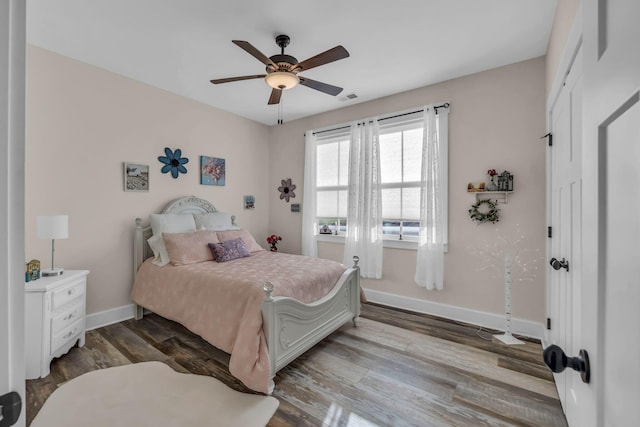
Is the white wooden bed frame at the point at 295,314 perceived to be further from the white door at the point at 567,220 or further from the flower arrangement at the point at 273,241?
the white door at the point at 567,220

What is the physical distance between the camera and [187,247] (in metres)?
3.03

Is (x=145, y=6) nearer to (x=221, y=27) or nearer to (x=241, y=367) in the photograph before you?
(x=221, y=27)

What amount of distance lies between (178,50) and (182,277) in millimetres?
2193

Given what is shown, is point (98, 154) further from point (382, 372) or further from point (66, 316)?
point (382, 372)

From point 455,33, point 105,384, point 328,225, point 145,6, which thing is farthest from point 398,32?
point 105,384

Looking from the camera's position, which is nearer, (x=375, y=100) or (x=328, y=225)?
(x=375, y=100)

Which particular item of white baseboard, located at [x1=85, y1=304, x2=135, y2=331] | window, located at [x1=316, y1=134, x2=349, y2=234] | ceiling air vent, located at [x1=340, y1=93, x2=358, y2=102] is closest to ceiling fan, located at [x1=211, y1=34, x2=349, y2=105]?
ceiling air vent, located at [x1=340, y1=93, x2=358, y2=102]

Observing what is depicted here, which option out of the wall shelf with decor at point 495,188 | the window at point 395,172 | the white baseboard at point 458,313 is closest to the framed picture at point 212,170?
the window at point 395,172

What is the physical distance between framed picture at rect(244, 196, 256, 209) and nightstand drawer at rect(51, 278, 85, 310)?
7.83ft

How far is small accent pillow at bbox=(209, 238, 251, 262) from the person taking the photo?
3.12 m

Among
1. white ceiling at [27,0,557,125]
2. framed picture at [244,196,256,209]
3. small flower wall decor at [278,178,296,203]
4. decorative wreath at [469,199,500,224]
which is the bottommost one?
decorative wreath at [469,199,500,224]

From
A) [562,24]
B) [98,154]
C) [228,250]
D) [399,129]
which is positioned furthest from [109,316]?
[562,24]

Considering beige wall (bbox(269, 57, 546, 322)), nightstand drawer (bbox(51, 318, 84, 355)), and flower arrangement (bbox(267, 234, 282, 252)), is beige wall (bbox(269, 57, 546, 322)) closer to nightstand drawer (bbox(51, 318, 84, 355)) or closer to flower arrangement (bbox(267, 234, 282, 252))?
flower arrangement (bbox(267, 234, 282, 252))

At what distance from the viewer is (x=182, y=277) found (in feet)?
8.82
